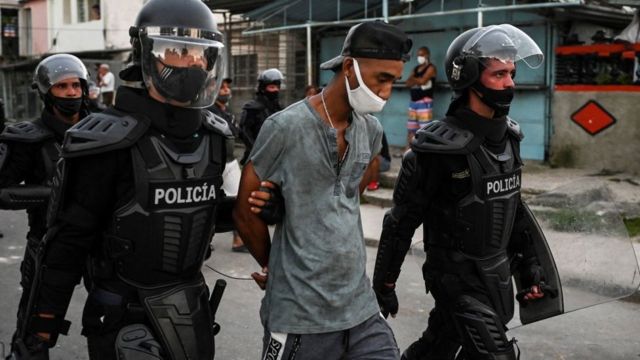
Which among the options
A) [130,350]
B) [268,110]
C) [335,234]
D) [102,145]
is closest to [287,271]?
[335,234]

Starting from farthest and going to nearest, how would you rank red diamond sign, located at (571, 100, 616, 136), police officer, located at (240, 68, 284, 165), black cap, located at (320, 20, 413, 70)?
red diamond sign, located at (571, 100, 616, 136) → police officer, located at (240, 68, 284, 165) → black cap, located at (320, 20, 413, 70)

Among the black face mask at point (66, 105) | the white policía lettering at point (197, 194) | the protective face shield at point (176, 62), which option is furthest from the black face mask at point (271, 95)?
the white policía lettering at point (197, 194)

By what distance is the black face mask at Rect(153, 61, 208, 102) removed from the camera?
2.71 metres

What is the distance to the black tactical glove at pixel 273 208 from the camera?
265 cm

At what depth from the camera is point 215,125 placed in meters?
2.86

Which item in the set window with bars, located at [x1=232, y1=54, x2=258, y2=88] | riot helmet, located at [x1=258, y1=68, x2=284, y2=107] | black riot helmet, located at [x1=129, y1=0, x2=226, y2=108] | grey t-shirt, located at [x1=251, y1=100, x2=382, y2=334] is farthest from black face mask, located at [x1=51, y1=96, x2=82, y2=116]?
window with bars, located at [x1=232, y1=54, x2=258, y2=88]

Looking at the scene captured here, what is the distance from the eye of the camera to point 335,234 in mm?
2668

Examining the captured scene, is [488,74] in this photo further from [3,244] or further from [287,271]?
[3,244]

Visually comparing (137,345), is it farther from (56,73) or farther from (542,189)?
(542,189)

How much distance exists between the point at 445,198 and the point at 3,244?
626 centimetres

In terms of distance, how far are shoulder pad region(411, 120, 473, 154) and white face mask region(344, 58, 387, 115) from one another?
28.7 inches

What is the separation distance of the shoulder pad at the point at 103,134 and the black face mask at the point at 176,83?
14 cm

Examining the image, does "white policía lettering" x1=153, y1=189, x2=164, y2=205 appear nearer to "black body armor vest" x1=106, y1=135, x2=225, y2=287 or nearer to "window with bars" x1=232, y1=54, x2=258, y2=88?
"black body armor vest" x1=106, y1=135, x2=225, y2=287

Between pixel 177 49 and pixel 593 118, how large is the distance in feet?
29.3
